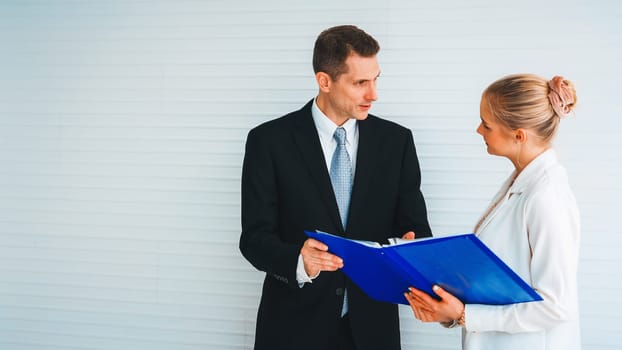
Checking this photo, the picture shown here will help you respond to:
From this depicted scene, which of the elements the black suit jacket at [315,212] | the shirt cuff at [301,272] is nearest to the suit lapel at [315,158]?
the black suit jacket at [315,212]

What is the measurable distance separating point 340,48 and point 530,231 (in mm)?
1008

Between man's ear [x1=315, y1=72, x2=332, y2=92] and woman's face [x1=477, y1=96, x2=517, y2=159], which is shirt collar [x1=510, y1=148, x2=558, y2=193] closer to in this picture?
woman's face [x1=477, y1=96, x2=517, y2=159]

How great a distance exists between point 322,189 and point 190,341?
1382 mm

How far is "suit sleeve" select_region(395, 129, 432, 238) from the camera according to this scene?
2.38 meters

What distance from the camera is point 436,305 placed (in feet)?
5.64

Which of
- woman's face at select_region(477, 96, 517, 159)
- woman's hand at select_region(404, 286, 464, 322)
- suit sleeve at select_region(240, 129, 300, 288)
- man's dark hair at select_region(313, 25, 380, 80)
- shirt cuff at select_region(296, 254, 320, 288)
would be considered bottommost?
woman's hand at select_region(404, 286, 464, 322)

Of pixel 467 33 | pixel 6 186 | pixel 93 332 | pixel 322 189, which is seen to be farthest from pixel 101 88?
pixel 467 33

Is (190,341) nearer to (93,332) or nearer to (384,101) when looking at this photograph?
(93,332)

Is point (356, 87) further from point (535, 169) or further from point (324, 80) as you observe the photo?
point (535, 169)

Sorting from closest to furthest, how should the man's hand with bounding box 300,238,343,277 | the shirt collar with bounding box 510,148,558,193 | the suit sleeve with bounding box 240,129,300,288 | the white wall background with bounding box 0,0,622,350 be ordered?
1. the shirt collar with bounding box 510,148,558,193
2. the man's hand with bounding box 300,238,343,277
3. the suit sleeve with bounding box 240,129,300,288
4. the white wall background with bounding box 0,0,622,350

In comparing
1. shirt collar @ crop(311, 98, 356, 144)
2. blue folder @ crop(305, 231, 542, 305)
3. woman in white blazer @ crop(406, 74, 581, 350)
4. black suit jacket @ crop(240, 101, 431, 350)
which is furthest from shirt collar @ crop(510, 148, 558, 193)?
shirt collar @ crop(311, 98, 356, 144)

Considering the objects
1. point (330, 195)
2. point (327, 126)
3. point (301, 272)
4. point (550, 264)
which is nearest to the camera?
point (550, 264)

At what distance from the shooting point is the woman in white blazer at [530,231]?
158 centimetres

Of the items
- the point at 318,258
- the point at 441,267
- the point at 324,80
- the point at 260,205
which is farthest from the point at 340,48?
the point at 441,267
